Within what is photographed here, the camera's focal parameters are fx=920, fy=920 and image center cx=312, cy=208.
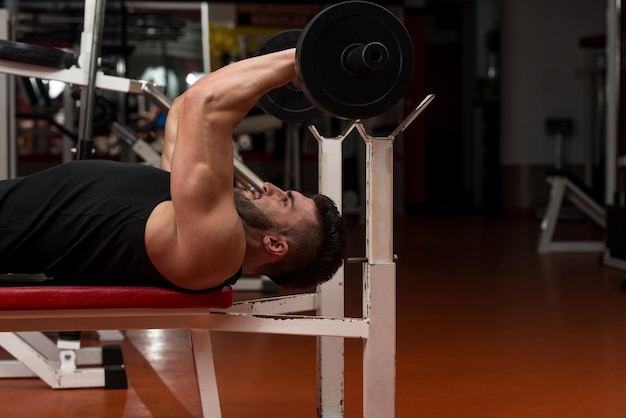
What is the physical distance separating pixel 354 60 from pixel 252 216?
0.41 m

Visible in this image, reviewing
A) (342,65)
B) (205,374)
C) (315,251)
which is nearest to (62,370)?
(205,374)

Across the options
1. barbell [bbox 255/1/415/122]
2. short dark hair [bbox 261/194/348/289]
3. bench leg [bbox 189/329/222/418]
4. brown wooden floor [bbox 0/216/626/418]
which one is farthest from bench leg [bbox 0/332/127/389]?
barbell [bbox 255/1/415/122]

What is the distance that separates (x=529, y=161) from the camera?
9.21 m

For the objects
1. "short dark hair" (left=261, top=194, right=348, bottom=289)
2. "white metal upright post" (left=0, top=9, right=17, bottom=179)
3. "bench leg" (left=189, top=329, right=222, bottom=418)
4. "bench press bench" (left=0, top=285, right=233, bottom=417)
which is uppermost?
"white metal upright post" (left=0, top=9, right=17, bottom=179)

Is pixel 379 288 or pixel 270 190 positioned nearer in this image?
pixel 379 288

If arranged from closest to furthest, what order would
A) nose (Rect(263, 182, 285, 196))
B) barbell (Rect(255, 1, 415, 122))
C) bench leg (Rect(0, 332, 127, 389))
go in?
barbell (Rect(255, 1, 415, 122)), nose (Rect(263, 182, 285, 196)), bench leg (Rect(0, 332, 127, 389))

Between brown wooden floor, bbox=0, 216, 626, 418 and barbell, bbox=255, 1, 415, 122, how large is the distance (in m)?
0.92

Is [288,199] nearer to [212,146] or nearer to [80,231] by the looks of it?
[212,146]

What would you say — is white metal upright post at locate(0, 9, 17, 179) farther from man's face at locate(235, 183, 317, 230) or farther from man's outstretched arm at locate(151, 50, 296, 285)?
man's outstretched arm at locate(151, 50, 296, 285)

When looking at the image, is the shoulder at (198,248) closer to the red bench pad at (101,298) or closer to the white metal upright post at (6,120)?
the red bench pad at (101,298)

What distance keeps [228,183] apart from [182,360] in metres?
1.36

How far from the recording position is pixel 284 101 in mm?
2014

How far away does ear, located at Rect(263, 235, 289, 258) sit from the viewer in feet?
5.81

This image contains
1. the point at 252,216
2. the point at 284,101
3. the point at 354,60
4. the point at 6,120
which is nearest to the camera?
the point at 354,60
